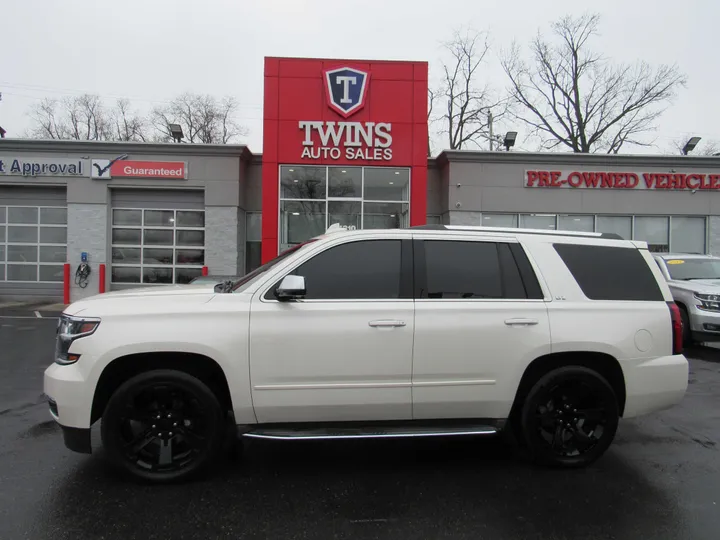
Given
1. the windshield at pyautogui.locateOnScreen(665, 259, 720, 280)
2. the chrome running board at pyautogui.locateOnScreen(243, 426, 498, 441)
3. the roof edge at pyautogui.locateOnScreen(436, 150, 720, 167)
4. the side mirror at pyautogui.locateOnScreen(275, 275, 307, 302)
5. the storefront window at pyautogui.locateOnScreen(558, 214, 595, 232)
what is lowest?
the chrome running board at pyautogui.locateOnScreen(243, 426, 498, 441)

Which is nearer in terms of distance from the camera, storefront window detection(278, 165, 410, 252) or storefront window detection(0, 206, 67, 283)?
storefront window detection(278, 165, 410, 252)

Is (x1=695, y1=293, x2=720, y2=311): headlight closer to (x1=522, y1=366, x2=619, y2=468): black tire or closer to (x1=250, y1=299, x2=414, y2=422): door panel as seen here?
(x1=522, y1=366, x2=619, y2=468): black tire

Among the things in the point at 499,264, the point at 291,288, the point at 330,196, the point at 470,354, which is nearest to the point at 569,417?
the point at 470,354

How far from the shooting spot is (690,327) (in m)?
8.96

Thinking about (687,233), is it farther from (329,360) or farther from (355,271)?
(329,360)

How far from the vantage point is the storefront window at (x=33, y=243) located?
17547 millimetres

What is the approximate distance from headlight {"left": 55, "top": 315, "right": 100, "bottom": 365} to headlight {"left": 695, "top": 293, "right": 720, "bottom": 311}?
31.1 ft

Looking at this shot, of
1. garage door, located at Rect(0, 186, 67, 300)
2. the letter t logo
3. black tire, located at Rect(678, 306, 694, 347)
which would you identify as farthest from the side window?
garage door, located at Rect(0, 186, 67, 300)

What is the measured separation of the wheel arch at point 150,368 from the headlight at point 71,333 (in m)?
0.26

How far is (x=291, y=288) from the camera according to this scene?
3.41 metres

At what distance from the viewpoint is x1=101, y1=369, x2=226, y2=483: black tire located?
3.42 metres

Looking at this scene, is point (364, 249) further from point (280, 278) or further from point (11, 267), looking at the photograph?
point (11, 267)

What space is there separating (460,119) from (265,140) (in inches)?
988

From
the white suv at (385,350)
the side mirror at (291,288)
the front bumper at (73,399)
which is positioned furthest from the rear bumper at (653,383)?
the front bumper at (73,399)
